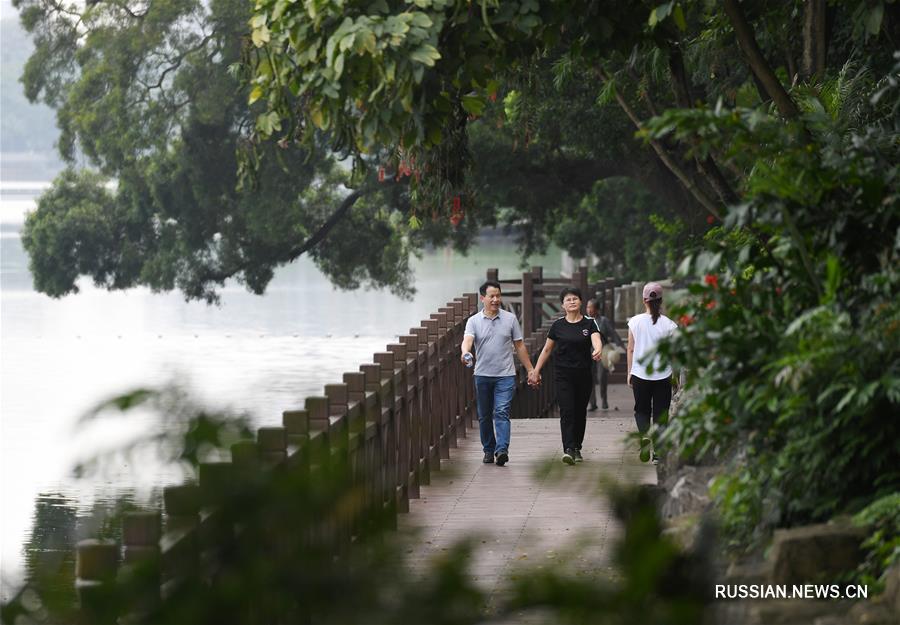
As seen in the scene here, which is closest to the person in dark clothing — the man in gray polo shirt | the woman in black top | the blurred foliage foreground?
the man in gray polo shirt

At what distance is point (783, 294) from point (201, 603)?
4.54 meters

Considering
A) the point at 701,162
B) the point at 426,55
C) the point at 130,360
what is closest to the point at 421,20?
the point at 426,55

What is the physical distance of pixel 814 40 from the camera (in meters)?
10.8

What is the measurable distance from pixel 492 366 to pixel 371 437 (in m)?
3.74

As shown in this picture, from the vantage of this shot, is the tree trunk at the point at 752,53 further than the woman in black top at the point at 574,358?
No

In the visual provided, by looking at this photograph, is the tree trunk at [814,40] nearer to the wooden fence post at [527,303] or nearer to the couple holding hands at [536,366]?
the couple holding hands at [536,366]

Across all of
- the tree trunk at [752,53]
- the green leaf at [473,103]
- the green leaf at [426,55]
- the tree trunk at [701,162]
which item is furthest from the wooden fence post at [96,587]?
the tree trunk at [701,162]

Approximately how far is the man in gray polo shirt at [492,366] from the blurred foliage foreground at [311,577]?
10068 mm

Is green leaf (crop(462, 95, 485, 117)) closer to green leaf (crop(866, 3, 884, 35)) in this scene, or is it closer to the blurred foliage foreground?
green leaf (crop(866, 3, 884, 35))

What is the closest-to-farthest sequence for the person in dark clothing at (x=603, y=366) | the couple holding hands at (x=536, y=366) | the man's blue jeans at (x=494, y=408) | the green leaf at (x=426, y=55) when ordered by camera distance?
the green leaf at (x=426, y=55) → the couple holding hands at (x=536, y=366) → the man's blue jeans at (x=494, y=408) → the person in dark clothing at (x=603, y=366)

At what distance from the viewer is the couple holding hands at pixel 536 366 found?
11461 mm

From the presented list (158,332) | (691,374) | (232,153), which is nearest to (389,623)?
(691,374)

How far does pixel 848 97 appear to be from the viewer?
10195 millimetres

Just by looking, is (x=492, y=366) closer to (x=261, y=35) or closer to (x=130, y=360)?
(x=261, y=35)
